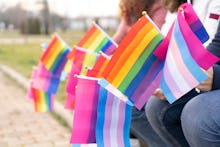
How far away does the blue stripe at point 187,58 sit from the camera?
1720 millimetres

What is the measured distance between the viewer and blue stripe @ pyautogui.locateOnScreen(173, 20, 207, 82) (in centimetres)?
172

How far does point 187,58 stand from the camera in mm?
1759

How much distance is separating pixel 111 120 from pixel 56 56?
1.55m

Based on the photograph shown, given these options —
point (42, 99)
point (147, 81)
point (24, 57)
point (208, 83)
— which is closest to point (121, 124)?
point (147, 81)

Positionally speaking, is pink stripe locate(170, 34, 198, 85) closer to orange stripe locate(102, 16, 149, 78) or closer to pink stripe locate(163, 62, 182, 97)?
pink stripe locate(163, 62, 182, 97)

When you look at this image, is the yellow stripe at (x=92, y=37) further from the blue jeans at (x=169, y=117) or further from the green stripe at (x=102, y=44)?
the blue jeans at (x=169, y=117)

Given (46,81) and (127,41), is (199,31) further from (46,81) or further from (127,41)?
(46,81)

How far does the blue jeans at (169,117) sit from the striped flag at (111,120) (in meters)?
0.17

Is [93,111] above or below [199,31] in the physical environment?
below

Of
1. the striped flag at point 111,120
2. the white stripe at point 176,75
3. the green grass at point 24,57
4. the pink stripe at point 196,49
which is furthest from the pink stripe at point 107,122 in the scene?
the green grass at point 24,57

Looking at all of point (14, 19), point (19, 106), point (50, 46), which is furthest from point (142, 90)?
point (14, 19)

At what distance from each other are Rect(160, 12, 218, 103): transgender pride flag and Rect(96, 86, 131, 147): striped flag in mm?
288

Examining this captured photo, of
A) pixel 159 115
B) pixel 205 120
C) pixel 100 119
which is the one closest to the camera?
pixel 205 120

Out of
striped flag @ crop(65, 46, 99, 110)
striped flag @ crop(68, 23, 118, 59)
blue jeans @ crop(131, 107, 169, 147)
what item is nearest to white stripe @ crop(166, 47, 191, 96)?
blue jeans @ crop(131, 107, 169, 147)
